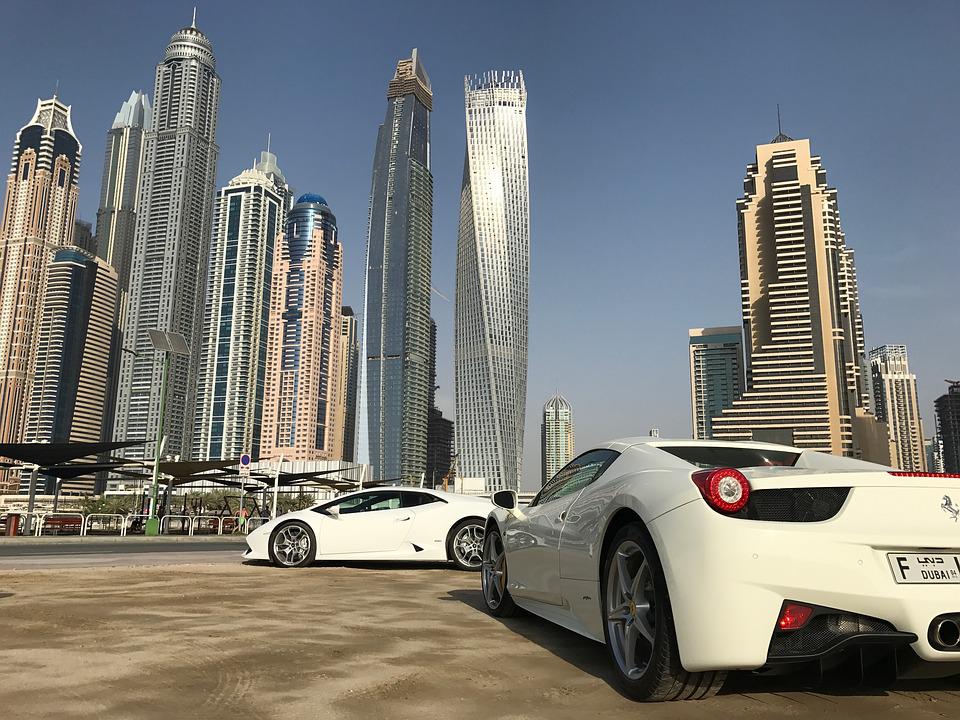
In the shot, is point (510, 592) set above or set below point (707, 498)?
below

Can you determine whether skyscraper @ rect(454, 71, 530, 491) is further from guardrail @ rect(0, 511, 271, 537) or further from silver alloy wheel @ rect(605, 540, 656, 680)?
silver alloy wheel @ rect(605, 540, 656, 680)

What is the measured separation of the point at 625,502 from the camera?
327cm

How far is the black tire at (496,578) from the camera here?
5.27m

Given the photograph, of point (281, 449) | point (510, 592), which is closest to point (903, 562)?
point (510, 592)

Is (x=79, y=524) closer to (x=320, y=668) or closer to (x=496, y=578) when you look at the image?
(x=496, y=578)

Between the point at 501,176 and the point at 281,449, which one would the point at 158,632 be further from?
the point at 281,449

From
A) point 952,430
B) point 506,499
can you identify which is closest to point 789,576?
point 506,499

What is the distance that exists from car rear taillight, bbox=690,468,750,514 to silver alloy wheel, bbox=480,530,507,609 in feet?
9.07

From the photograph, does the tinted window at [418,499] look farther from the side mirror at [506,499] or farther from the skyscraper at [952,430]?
the skyscraper at [952,430]

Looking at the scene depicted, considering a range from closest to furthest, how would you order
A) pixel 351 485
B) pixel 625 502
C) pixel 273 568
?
pixel 625 502 < pixel 273 568 < pixel 351 485

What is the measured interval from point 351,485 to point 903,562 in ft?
139

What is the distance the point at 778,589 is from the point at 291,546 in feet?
26.7

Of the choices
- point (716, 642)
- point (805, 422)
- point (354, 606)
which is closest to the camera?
point (716, 642)

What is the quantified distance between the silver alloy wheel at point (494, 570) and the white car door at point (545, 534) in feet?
0.80
